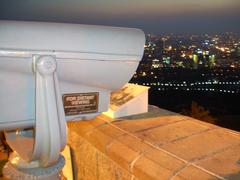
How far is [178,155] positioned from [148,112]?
57 cm

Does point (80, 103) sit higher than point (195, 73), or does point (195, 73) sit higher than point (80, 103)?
point (80, 103)

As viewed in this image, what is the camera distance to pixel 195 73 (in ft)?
112

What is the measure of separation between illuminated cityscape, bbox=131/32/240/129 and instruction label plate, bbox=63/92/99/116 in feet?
70.2

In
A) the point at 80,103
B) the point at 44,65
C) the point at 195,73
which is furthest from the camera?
the point at 195,73

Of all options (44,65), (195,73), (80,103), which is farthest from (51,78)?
(195,73)

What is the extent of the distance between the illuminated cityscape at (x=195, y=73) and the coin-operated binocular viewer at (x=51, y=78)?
2143 cm

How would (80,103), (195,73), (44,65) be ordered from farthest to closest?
1. (195,73)
2. (80,103)
3. (44,65)

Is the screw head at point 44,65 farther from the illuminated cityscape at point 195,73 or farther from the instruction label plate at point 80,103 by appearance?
the illuminated cityscape at point 195,73

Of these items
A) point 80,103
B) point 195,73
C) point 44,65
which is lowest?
point 195,73

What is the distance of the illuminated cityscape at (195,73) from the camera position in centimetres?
2541

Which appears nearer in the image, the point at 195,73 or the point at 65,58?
the point at 65,58

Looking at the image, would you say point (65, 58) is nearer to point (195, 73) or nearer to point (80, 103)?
point (80, 103)

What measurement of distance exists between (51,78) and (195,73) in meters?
34.5

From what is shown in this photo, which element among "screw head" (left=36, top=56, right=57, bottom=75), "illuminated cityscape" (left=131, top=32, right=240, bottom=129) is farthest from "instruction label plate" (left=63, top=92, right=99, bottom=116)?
"illuminated cityscape" (left=131, top=32, right=240, bottom=129)
